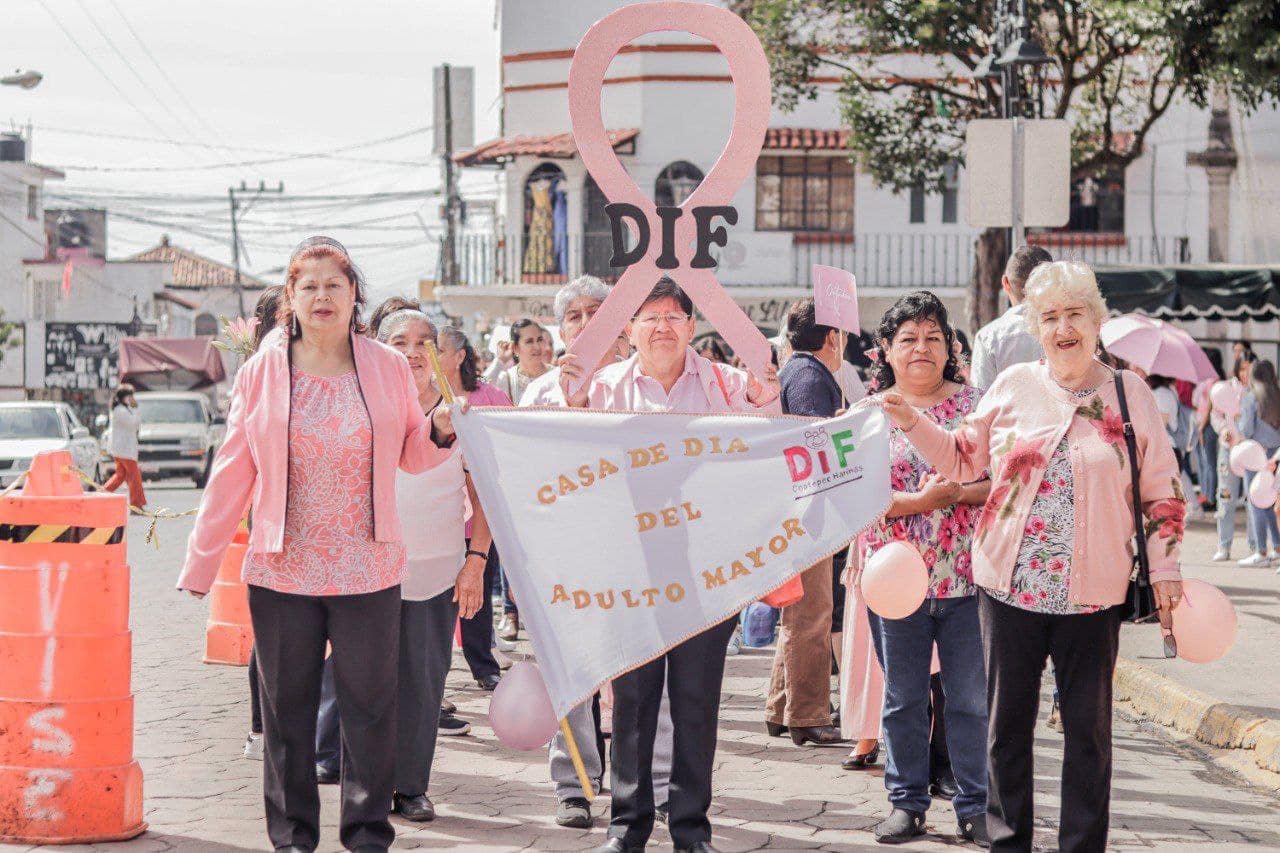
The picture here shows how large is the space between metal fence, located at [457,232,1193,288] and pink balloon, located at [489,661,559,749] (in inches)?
1066

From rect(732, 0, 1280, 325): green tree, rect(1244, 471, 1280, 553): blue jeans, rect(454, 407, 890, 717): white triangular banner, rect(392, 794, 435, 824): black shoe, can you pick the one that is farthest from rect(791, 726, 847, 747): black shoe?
rect(732, 0, 1280, 325): green tree

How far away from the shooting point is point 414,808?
6.47 metres

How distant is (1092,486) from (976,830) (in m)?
1.52

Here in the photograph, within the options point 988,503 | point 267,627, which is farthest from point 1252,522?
point 267,627

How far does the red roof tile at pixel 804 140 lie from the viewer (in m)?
33.0

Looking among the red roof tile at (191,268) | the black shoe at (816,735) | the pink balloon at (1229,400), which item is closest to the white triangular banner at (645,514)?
the black shoe at (816,735)

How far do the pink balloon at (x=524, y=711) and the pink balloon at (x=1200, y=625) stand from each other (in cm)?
198

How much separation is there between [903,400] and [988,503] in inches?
16.7

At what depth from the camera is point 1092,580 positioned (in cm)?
522

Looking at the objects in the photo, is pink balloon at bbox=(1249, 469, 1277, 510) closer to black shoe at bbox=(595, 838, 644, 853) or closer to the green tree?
the green tree

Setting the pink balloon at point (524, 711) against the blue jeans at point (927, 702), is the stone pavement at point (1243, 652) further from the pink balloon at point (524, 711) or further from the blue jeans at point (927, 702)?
the pink balloon at point (524, 711)

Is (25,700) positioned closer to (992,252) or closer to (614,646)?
(614,646)

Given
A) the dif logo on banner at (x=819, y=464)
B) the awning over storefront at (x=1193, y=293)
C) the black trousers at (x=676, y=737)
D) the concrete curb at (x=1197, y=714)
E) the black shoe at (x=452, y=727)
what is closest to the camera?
the black trousers at (x=676, y=737)

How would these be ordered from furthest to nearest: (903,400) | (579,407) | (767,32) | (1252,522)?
(767,32) → (1252,522) → (579,407) → (903,400)
